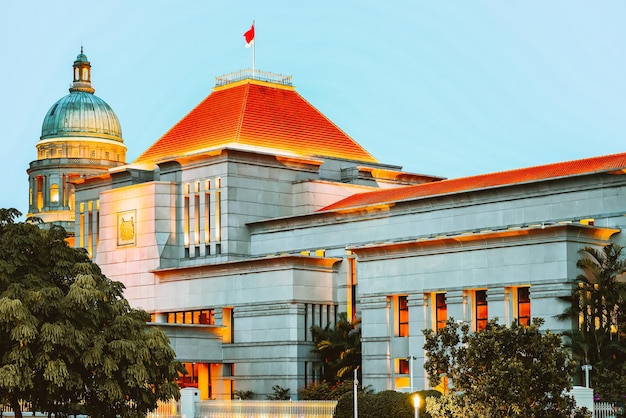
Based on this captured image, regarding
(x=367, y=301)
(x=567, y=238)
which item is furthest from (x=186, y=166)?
(x=567, y=238)

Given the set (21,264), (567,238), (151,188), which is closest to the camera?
(21,264)

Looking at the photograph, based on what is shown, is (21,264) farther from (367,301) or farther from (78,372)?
(367,301)

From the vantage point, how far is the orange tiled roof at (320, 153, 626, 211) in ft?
219

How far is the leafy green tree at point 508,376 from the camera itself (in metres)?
43.9

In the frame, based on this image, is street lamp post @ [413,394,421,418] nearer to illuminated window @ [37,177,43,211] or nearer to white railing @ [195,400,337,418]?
white railing @ [195,400,337,418]

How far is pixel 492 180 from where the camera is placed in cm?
7325

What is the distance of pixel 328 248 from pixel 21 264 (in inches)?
1148

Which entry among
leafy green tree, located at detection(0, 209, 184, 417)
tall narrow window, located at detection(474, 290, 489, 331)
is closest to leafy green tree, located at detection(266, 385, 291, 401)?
tall narrow window, located at detection(474, 290, 489, 331)

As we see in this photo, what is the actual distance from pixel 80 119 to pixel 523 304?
267 feet

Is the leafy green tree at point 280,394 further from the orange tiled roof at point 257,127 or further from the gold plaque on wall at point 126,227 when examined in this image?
the orange tiled roof at point 257,127

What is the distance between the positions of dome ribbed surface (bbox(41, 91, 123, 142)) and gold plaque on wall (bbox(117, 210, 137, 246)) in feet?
172

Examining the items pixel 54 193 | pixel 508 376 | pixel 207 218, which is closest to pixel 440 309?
pixel 207 218

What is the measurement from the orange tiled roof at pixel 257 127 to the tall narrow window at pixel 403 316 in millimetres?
18537

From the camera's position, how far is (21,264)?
50875 mm
